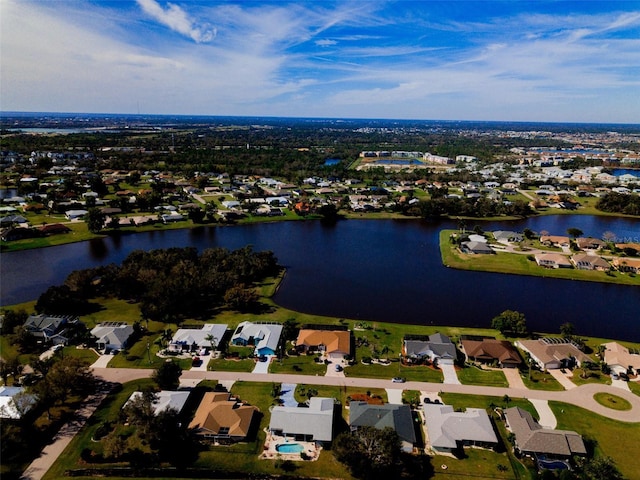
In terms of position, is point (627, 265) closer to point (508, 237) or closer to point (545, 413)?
point (508, 237)

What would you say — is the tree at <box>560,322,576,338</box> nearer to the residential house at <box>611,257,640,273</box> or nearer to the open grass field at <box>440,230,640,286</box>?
the open grass field at <box>440,230,640,286</box>

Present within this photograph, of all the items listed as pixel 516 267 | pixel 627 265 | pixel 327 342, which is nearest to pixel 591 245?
pixel 627 265

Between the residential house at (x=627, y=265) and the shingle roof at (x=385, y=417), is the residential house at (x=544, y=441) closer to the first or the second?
the shingle roof at (x=385, y=417)

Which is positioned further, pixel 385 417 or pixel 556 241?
pixel 556 241

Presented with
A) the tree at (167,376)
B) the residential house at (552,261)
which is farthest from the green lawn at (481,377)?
the residential house at (552,261)

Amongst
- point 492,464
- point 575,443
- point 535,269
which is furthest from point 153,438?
point 535,269

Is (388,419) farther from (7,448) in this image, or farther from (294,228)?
(294,228)

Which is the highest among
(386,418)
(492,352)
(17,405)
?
(17,405)
